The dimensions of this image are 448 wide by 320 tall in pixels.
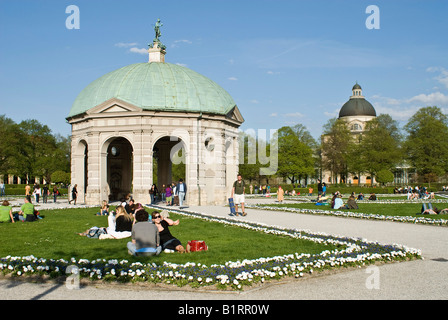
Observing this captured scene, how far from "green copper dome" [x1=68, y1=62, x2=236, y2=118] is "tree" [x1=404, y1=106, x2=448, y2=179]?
54133 millimetres

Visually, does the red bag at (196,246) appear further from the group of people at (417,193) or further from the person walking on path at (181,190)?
the group of people at (417,193)

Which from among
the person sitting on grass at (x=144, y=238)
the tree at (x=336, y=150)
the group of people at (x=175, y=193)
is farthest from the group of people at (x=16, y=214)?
the tree at (x=336, y=150)

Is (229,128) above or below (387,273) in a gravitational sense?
above

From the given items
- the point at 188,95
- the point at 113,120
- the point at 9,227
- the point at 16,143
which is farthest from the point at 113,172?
the point at 16,143

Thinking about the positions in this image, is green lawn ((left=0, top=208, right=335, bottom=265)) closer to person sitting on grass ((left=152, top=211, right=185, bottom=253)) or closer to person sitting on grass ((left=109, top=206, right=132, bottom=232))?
person sitting on grass ((left=152, top=211, right=185, bottom=253))

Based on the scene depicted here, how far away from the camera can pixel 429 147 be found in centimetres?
7969

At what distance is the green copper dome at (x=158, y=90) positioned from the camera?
34.6m

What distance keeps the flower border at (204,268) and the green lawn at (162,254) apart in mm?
871

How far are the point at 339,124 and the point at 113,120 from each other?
210 feet

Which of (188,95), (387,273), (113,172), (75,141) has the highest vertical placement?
(188,95)

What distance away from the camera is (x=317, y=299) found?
26.9 ft

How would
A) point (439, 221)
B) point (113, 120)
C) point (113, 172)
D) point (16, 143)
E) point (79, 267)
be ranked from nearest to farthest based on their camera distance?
point (79, 267) → point (439, 221) → point (113, 120) → point (113, 172) → point (16, 143)
